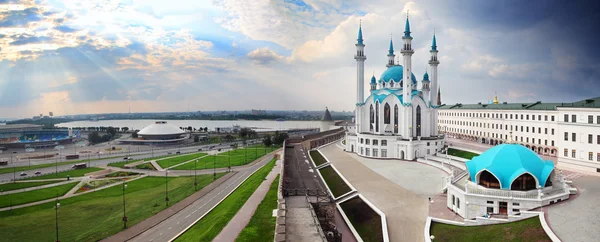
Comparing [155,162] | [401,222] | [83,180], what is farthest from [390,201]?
[155,162]

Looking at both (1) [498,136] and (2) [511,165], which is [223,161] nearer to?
(2) [511,165]

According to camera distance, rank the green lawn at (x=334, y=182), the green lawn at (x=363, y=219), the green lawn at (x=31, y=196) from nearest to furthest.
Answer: the green lawn at (x=363, y=219)
the green lawn at (x=334, y=182)
the green lawn at (x=31, y=196)

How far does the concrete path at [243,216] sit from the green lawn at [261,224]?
395 millimetres

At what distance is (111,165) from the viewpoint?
180 feet

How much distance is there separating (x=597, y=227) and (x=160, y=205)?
31646 millimetres

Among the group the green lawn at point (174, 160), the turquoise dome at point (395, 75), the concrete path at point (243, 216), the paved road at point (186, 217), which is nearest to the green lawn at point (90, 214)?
the paved road at point (186, 217)

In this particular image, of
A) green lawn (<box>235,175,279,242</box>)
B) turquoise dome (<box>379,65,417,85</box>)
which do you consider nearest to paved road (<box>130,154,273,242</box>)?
green lawn (<box>235,175,279,242</box>)

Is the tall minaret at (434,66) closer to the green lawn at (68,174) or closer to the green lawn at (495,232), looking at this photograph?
the green lawn at (495,232)

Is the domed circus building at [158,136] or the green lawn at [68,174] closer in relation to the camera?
the green lawn at [68,174]

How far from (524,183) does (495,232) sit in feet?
19.8

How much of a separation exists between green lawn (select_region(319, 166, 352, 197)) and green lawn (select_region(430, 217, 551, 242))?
1025 centimetres

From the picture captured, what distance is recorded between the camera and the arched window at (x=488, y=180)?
2124 cm

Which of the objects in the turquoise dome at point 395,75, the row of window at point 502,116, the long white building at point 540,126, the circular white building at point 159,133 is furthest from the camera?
the circular white building at point 159,133

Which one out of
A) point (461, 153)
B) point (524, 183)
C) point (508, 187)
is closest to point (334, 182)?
point (508, 187)
